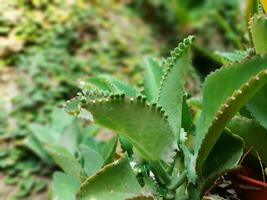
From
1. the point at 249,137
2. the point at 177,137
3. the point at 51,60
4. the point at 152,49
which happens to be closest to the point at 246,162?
the point at 249,137

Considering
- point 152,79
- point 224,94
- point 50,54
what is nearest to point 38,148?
point 50,54

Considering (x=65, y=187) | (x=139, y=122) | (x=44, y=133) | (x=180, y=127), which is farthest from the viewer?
(x=44, y=133)

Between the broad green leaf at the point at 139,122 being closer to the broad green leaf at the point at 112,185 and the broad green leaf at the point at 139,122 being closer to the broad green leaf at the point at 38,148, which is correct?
the broad green leaf at the point at 112,185

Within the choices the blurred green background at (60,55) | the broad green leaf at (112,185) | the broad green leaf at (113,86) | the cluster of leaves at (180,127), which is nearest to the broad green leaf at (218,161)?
the cluster of leaves at (180,127)

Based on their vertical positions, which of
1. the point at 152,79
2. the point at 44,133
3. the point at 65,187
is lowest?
the point at 44,133

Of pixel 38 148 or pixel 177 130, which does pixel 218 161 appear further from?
pixel 38 148

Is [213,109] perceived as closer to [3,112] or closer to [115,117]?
[115,117]

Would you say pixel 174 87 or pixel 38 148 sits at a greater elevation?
pixel 174 87

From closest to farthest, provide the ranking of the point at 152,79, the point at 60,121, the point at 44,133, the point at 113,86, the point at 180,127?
the point at 180,127 < the point at 113,86 < the point at 152,79 < the point at 44,133 < the point at 60,121

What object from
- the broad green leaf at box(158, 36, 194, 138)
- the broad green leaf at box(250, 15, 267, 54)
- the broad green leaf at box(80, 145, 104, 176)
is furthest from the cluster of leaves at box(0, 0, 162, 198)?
the broad green leaf at box(250, 15, 267, 54)
